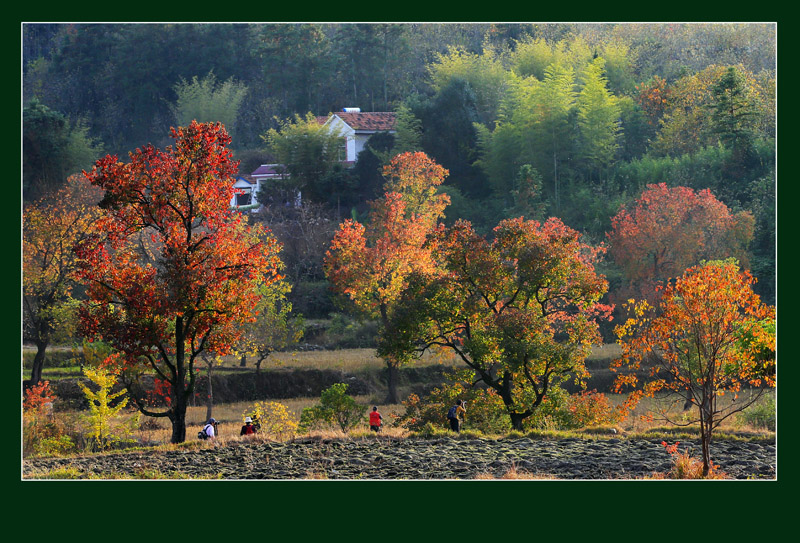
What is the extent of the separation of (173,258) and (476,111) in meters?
29.9

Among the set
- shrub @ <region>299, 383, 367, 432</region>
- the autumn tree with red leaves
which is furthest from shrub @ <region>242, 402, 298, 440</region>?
the autumn tree with red leaves

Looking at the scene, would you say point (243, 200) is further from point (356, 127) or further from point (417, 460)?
point (417, 460)

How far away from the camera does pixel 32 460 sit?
600 inches

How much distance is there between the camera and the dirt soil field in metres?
14.0

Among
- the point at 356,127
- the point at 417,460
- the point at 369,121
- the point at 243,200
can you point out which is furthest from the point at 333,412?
the point at 369,121

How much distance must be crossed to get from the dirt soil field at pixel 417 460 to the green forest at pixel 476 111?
1665 cm

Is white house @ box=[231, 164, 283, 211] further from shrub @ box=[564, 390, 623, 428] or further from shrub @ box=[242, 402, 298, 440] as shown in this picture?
shrub @ box=[564, 390, 623, 428]

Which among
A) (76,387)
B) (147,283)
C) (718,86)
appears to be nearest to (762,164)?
(718,86)

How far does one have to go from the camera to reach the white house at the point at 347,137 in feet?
139

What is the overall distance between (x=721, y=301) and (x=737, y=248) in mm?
20787

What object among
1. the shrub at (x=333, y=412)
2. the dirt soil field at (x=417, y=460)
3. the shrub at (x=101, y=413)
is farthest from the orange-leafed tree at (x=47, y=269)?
the dirt soil field at (x=417, y=460)

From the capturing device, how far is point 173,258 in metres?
15.8

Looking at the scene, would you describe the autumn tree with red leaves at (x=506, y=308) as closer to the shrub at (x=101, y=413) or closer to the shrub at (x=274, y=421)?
the shrub at (x=274, y=421)

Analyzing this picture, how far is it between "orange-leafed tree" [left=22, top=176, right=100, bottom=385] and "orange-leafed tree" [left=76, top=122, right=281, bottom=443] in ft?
37.8
